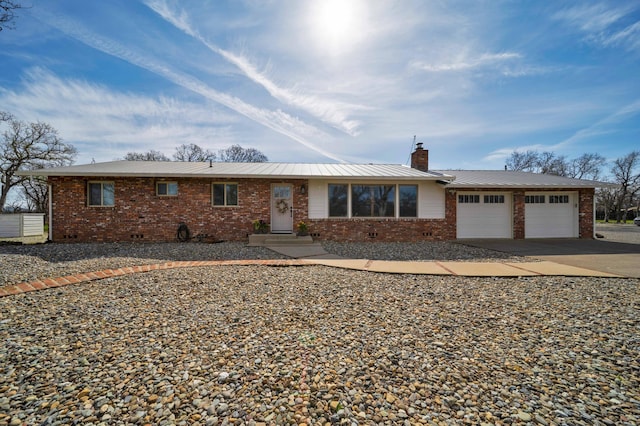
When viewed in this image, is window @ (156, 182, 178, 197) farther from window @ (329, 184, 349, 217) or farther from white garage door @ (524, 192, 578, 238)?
white garage door @ (524, 192, 578, 238)

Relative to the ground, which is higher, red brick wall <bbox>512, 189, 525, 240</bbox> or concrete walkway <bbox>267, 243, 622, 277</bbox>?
red brick wall <bbox>512, 189, 525, 240</bbox>

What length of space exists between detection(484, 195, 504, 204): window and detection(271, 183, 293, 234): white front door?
312 inches

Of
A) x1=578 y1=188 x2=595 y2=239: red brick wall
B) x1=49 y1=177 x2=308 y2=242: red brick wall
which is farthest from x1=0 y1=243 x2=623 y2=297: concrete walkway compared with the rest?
x1=578 y1=188 x2=595 y2=239: red brick wall

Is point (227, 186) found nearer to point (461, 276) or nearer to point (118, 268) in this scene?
point (118, 268)

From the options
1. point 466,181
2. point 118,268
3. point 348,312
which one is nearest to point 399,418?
point 348,312

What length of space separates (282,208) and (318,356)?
821 centimetres

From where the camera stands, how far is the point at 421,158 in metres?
12.5

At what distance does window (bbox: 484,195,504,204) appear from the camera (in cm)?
1093

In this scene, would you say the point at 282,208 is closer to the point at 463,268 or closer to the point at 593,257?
the point at 463,268

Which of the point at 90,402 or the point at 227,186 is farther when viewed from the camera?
the point at 227,186

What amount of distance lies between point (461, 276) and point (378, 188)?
5798 mm

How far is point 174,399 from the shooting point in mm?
1762

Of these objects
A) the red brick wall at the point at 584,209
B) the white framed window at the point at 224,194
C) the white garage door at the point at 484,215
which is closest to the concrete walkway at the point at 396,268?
the white framed window at the point at 224,194

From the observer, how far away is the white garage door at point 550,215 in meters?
11.1
